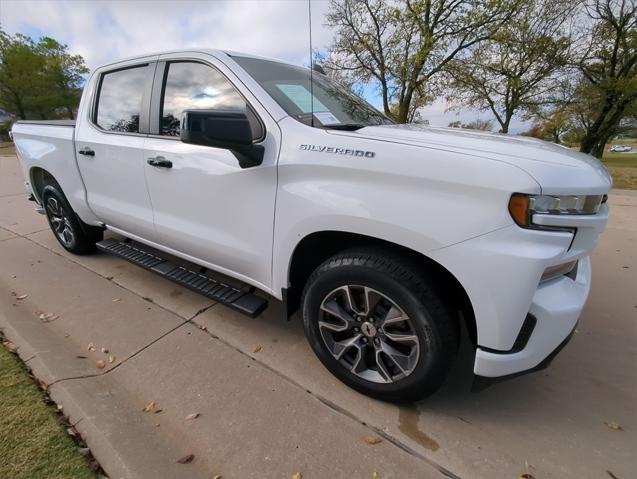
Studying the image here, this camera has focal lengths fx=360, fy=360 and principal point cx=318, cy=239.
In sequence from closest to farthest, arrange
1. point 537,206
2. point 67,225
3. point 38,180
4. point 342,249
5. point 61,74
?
point 537,206 → point 342,249 → point 67,225 → point 38,180 → point 61,74

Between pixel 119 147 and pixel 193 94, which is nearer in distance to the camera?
pixel 193 94

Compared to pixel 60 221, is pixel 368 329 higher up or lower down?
higher up

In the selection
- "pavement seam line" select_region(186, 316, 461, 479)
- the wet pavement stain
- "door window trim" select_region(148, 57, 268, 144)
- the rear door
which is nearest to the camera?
"pavement seam line" select_region(186, 316, 461, 479)

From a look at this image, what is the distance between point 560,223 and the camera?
1.46 metres

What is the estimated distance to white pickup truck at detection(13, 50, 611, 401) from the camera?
4.86 feet

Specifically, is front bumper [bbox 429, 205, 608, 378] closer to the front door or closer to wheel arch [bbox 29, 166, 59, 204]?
the front door

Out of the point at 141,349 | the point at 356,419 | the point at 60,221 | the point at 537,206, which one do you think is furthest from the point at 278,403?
the point at 60,221

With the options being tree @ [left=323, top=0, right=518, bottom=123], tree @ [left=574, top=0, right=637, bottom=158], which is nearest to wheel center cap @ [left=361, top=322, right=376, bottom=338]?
tree @ [left=323, top=0, right=518, bottom=123]

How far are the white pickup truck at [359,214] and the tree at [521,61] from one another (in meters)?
14.7

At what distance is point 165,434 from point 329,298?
109 cm

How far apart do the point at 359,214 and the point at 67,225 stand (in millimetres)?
3699

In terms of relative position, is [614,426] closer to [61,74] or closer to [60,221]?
[60,221]

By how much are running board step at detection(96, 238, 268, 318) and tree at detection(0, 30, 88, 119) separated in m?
43.3

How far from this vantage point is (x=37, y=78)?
3594 centimetres
